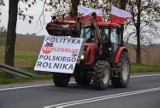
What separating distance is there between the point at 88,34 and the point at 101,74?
189 centimetres

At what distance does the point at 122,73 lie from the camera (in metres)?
19.3

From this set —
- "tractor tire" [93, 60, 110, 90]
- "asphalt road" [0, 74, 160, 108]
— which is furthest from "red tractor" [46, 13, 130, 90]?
"asphalt road" [0, 74, 160, 108]

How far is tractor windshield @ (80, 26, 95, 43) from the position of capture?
1794cm

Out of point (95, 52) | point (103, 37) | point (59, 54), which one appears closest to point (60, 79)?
point (59, 54)

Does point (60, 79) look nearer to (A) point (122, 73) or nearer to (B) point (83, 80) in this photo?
(B) point (83, 80)

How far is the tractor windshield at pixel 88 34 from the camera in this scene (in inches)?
706

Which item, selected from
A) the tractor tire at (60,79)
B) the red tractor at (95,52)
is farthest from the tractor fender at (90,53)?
the tractor tire at (60,79)

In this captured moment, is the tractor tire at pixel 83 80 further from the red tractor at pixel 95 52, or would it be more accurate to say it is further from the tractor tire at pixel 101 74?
the tractor tire at pixel 101 74

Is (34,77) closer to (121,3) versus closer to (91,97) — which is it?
(91,97)

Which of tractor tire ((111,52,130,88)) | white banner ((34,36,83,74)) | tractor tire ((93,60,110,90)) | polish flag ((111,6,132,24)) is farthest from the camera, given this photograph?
polish flag ((111,6,132,24))

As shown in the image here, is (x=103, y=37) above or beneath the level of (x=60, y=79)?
above

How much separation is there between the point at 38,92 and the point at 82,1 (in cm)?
1205

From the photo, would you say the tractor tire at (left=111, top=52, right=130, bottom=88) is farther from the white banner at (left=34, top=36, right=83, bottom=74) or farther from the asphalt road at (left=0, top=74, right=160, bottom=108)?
the white banner at (left=34, top=36, right=83, bottom=74)

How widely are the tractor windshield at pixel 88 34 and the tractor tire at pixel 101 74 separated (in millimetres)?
1052
